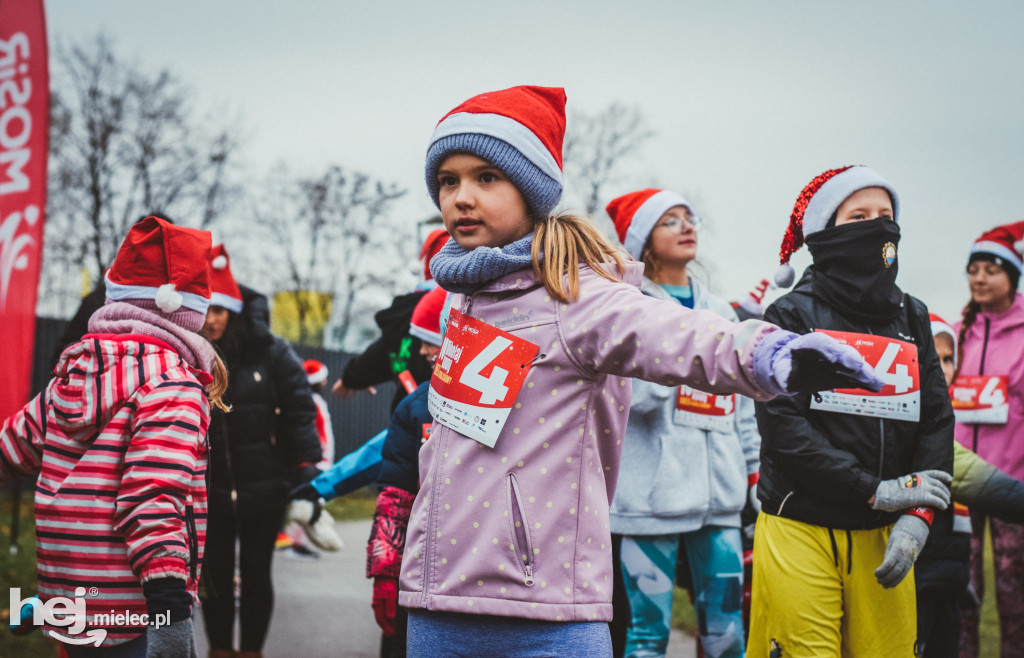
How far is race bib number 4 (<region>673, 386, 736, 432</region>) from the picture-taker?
424 cm

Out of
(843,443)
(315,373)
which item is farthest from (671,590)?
(315,373)

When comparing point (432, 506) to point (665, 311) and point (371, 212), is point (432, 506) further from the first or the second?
point (371, 212)

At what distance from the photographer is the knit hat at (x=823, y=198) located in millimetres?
3406

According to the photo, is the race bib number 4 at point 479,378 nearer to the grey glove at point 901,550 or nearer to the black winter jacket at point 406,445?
the black winter jacket at point 406,445

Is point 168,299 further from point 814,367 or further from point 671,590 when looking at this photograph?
point 671,590

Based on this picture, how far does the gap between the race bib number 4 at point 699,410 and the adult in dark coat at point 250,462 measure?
2.26m

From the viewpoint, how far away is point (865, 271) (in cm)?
328

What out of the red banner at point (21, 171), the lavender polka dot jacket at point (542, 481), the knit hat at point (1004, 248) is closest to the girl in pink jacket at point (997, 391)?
the knit hat at point (1004, 248)

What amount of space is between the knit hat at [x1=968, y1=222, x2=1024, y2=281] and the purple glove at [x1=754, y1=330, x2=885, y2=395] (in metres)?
4.86

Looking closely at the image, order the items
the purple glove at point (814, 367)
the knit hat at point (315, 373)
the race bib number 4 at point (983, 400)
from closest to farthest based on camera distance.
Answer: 1. the purple glove at point (814, 367)
2. the race bib number 4 at point (983, 400)
3. the knit hat at point (315, 373)

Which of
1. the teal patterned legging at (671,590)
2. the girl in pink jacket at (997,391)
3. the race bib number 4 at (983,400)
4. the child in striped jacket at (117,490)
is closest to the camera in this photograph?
the child in striped jacket at (117,490)

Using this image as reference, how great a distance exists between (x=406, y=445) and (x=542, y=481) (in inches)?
61.6

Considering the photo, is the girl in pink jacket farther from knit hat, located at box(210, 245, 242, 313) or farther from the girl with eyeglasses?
knit hat, located at box(210, 245, 242, 313)

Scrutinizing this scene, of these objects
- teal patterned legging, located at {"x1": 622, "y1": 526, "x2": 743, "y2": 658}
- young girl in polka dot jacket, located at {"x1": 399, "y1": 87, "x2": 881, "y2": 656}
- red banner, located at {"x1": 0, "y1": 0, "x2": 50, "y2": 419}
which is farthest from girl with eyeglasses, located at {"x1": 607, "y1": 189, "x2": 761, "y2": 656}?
red banner, located at {"x1": 0, "y1": 0, "x2": 50, "y2": 419}
